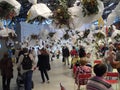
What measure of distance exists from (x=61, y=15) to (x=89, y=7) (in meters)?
0.85

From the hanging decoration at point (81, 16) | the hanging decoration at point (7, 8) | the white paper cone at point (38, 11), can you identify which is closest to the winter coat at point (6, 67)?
the hanging decoration at point (7, 8)

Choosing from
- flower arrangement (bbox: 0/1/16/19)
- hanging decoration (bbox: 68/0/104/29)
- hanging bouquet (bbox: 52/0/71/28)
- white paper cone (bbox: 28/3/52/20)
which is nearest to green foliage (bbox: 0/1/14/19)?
flower arrangement (bbox: 0/1/16/19)

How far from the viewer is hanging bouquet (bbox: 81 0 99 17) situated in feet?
22.6

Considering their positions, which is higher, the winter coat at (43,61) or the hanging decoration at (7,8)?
the hanging decoration at (7,8)

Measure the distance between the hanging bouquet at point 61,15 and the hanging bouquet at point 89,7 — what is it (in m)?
0.57

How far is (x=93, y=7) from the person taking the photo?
687cm

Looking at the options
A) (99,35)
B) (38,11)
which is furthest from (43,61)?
(38,11)

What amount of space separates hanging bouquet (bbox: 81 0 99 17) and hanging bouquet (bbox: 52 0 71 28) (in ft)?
1.88

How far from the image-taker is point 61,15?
7.53 m

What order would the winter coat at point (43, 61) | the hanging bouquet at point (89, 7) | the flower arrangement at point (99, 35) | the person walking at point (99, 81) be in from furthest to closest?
the flower arrangement at point (99, 35)
the winter coat at point (43, 61)
the hanging bouquet at point (89, 7)
the person walking at point (99, 81)

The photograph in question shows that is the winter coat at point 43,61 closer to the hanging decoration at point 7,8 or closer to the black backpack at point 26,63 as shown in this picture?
the black backpack at point 26,63

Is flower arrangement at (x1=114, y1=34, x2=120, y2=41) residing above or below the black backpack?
above

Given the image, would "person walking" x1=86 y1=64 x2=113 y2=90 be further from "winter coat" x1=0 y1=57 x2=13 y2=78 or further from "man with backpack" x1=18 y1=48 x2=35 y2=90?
"winter coat" x1=0 y1=57 x2=13 y2=78

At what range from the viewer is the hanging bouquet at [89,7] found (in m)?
6.87
